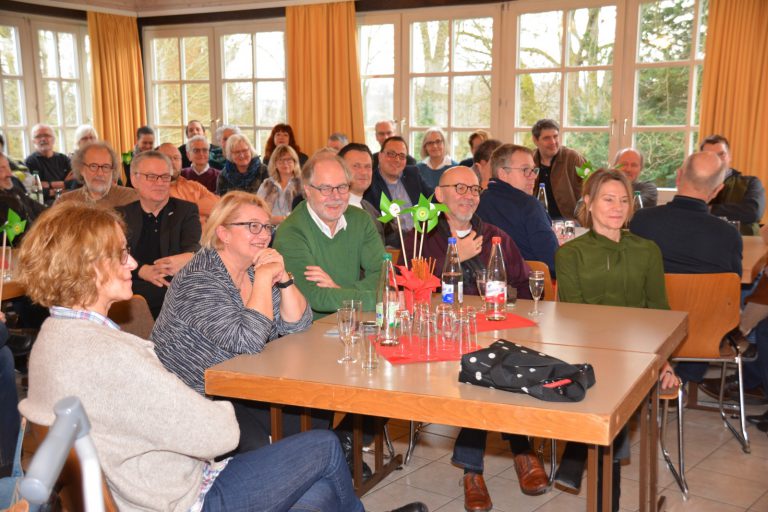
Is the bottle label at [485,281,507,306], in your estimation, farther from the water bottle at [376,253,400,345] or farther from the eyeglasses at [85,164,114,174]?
the eyeglasses at [85,164,114,174]

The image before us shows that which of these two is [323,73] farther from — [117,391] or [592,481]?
[117,391]

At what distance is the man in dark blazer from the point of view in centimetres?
397

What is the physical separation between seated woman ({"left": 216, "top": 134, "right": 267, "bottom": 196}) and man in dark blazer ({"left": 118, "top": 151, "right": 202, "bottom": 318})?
A: 2.93 m

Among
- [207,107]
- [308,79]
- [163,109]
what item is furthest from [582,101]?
[163,109]

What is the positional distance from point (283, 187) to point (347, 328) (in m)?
4.03

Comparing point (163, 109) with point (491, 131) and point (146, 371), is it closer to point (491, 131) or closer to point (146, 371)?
point (491, 131)

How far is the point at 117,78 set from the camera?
9.34 m

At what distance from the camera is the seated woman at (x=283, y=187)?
6.10 meters

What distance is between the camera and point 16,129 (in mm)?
8484

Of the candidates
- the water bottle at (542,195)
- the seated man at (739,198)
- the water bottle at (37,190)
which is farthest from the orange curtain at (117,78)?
→ the seated man at (739,198)

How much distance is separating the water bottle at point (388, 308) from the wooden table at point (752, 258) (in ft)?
6.81

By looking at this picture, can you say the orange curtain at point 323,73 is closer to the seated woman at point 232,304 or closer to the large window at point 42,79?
the large window at point 42,79

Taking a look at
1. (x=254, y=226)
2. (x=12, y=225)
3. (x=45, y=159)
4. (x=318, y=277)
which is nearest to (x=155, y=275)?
(x=12, y=225)

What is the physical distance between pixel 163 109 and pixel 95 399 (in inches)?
342
